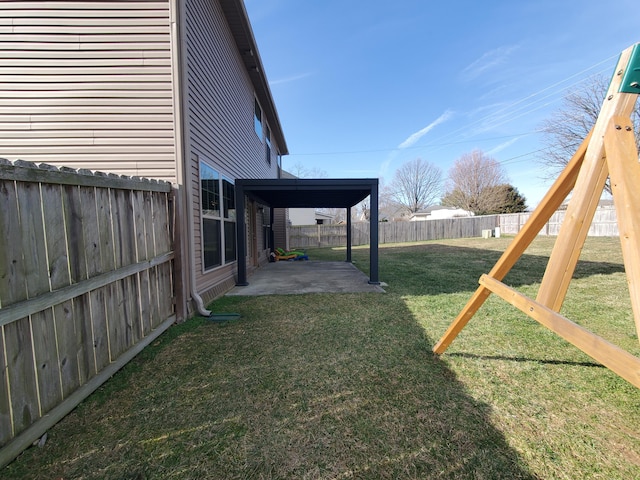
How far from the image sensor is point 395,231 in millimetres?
21047

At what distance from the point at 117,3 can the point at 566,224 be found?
574 cm

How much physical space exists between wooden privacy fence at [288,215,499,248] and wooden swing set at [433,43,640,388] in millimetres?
15967

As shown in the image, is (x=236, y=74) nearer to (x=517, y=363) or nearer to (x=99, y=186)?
(x=99, y=186)

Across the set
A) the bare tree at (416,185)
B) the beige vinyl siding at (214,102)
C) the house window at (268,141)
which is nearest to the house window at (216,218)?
the beige vinyl siding at (214,102)

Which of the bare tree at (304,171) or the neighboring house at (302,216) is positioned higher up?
the bare tree at (304,171)

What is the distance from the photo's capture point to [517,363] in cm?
262

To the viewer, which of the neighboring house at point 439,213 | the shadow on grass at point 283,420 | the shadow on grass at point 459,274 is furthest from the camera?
the neighboring house at point 439,213

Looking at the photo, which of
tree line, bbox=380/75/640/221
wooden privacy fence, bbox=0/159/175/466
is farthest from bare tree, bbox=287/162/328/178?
wooden privacy fence, bbox=0/159/175/466

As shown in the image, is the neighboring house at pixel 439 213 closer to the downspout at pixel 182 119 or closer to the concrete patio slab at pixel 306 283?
the concrete patio slab at pixel 306 283

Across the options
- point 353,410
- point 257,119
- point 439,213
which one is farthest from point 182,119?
point 439,213

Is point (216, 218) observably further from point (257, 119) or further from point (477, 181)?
point (477, 181)

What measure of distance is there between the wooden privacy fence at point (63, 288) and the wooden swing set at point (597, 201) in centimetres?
316

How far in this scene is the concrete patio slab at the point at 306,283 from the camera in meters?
5.55

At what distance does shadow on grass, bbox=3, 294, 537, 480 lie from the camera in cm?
149
